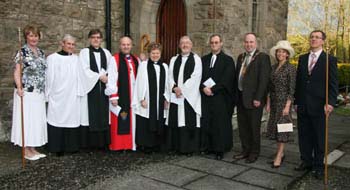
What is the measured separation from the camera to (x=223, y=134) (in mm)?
5391

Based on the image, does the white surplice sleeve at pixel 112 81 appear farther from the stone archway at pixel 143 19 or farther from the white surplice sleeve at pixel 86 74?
the stone archway at pixel 143 19

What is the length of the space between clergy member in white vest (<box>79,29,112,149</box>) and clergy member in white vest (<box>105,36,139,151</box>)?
109mm

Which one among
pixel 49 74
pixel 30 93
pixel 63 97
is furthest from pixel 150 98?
pixel 30 93

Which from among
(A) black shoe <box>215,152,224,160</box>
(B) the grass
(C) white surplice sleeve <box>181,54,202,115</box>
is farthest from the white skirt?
(B) the grass

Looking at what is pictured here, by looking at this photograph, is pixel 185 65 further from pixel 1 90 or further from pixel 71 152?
pixel 1 90

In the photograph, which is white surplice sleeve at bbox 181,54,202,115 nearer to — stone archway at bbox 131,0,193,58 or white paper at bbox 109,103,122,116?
white paper at bbox 109,103,122,116

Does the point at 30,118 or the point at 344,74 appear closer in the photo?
the point at 30,118

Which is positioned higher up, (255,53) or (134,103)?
(255,53)

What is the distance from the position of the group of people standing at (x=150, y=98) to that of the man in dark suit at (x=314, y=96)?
0.06m

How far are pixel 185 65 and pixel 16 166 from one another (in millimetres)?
2671

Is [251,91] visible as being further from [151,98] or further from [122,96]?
[122,96]

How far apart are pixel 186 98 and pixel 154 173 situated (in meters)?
1.28

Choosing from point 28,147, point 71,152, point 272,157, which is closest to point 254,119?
point 272,157

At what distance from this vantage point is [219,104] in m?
5.35
